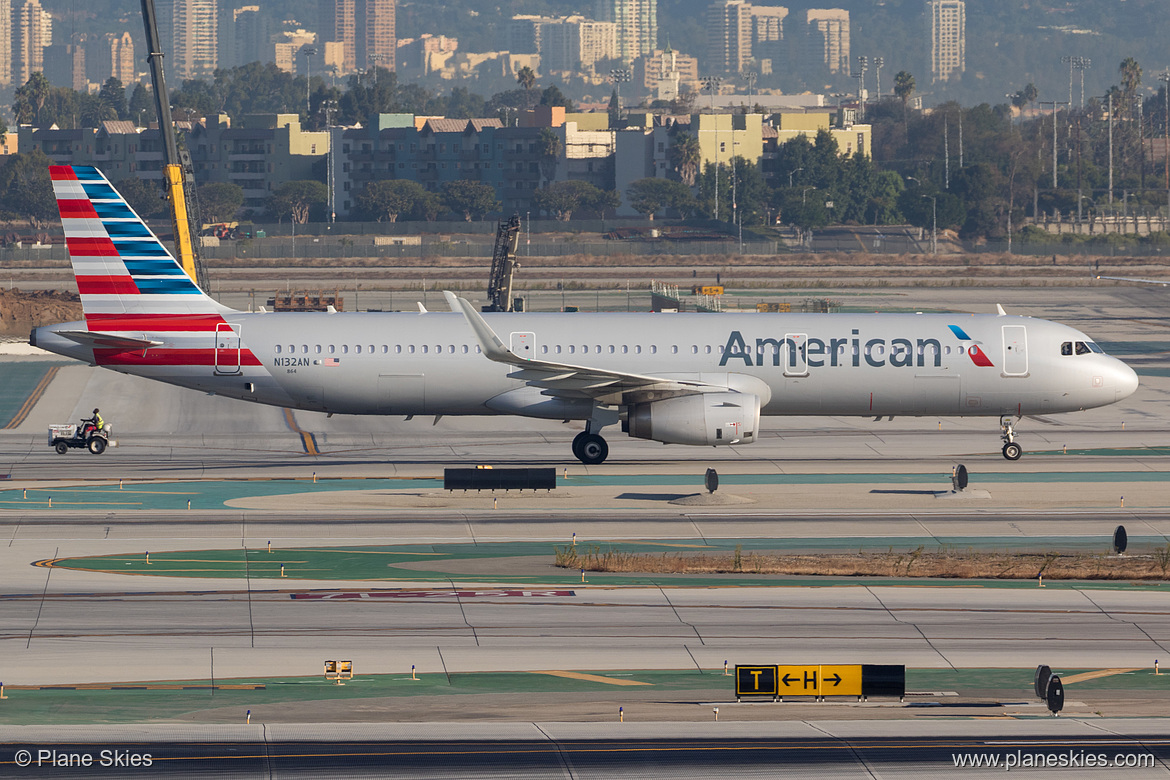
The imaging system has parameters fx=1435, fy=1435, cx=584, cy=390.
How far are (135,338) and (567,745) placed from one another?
28668mm

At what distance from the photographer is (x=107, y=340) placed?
4478cm

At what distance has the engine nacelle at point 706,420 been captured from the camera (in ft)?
143

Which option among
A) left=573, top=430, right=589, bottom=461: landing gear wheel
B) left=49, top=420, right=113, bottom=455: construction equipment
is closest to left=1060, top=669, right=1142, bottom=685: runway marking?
left=573, top=430, right=589, bottom=461: landing gear wheel

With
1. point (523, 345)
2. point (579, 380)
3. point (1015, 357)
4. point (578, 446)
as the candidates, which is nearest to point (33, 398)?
point (523, 345)

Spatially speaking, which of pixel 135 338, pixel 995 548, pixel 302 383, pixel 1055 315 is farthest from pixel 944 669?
pixel 1055 315

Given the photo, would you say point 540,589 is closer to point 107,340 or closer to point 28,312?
point 107,340

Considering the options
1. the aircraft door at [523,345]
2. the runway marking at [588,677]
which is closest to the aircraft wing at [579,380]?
the aircraft door at [523,345]

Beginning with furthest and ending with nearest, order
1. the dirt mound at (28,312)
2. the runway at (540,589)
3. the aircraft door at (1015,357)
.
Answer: the dirt mound at (28,312) < the aircraft door at (1015,357) < the runway at (540,589)

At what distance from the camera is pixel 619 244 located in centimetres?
19275

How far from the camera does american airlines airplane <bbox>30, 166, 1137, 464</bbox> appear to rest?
45562mm

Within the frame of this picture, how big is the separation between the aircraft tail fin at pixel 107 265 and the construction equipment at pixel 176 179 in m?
46.6

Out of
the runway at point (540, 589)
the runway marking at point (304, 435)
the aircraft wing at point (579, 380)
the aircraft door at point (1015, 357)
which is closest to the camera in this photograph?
the runway at point (540, 589)

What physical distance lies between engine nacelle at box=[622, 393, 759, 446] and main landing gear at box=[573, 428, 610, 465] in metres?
3.00

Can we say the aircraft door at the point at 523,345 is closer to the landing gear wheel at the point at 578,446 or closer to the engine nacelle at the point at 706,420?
the landing gear wheel at the point at 578,446
